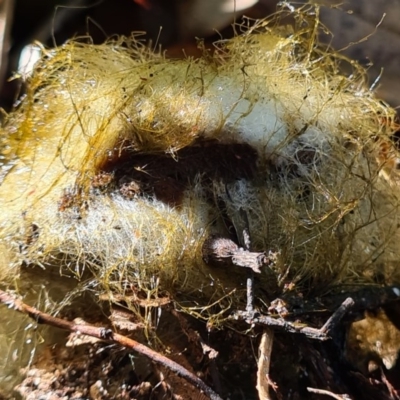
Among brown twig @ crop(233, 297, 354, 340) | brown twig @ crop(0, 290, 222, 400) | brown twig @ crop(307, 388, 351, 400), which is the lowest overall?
brown twig @ crop(0, 290, 222, 400)

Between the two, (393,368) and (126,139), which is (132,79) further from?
(393,368)

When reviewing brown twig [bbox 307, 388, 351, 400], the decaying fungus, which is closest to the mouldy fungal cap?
the decaying fungus

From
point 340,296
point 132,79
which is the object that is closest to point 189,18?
point 132,79

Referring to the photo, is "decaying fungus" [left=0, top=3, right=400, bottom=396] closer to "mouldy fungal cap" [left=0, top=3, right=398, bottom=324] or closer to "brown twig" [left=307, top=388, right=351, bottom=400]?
"mouldy fungal cap" [left=0, top=3, right=398, bottom=324]

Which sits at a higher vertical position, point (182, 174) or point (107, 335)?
point (182, 174)

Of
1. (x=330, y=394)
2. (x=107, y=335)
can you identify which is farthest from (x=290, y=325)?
(x=107, y=335)

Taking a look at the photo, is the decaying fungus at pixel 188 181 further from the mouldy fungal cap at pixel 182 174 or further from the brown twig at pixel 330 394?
the brown twig at pixel 330 394

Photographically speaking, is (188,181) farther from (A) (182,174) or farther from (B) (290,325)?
(B) (290,325)

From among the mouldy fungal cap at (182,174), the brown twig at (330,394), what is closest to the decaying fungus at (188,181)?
the mouldy fungal cap at (182,174)

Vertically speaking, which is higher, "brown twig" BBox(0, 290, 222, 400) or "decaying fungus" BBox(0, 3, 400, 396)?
"decaying fungus" BBox(0, 3, 400, 396)

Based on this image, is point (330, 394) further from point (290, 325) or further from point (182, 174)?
point (182, 174)
